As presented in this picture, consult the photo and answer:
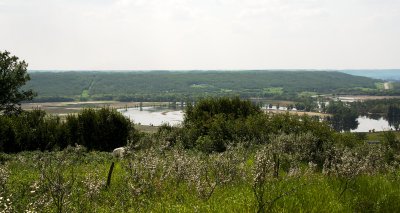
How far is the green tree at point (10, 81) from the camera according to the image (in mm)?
51125

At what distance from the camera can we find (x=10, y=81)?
5131 cm

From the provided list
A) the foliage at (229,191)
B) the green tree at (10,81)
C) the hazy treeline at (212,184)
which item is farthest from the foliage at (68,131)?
the foliage at (229,191)

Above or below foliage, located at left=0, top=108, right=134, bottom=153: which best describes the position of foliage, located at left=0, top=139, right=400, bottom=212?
above

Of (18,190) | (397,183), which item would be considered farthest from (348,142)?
(18,190)

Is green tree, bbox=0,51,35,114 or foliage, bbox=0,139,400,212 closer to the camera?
foliage, bbox=0,139,400,212

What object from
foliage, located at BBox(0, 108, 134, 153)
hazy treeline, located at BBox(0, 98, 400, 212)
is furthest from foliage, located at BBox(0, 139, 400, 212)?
foliage, located at BBox(0, 108, 134, 153)

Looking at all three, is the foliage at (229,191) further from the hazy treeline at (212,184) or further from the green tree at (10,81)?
the green tree at (10,81)

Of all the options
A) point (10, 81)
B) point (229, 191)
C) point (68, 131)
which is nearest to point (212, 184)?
point (229, 191)

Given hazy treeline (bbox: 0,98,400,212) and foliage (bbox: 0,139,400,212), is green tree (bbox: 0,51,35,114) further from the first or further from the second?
foliage (bbox: 0,139,400,212)

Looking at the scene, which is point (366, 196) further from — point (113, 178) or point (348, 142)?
point (348, 142)

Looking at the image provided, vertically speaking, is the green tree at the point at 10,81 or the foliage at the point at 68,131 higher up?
the green tree at the point at 10,81

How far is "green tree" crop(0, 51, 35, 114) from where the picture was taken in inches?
2013

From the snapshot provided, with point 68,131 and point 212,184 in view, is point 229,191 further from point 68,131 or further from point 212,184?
point 68,131

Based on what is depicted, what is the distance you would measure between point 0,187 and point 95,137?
37.3 meters
